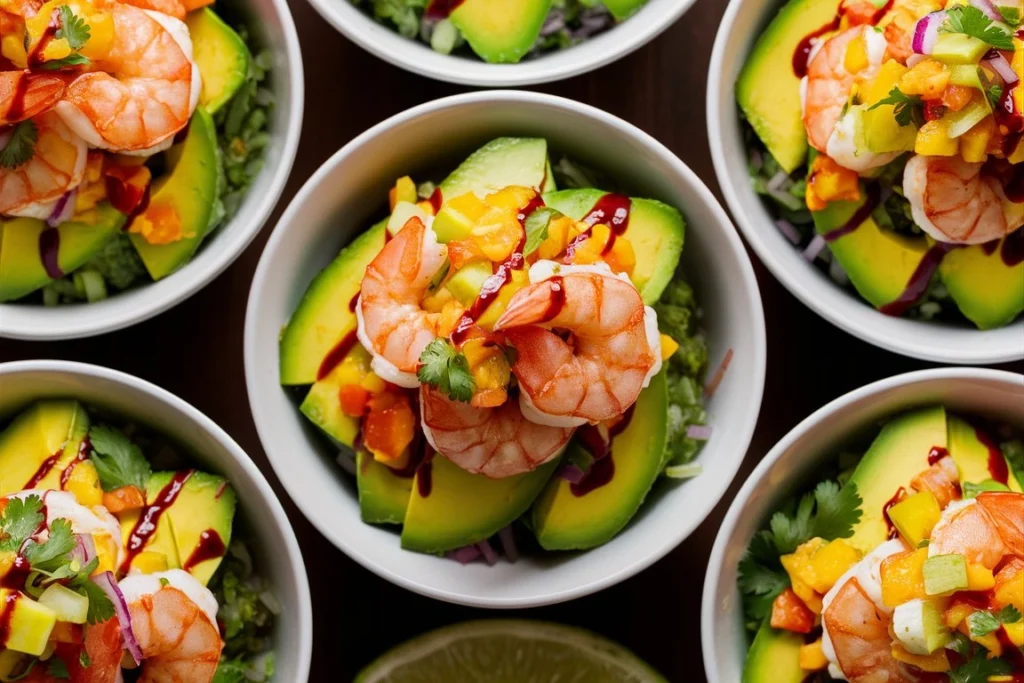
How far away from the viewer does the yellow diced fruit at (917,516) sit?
208 centimetres

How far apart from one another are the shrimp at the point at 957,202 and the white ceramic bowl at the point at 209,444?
1326 mm

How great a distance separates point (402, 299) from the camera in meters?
2.03

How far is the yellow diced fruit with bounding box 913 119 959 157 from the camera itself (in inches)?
80.4

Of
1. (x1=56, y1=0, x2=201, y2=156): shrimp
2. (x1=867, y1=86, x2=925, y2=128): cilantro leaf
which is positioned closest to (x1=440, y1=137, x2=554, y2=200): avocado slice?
(x1=56, y1=0, x2=201, y2=156): shrimp

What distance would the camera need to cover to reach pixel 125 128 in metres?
2.09

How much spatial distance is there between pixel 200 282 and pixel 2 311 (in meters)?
0.40

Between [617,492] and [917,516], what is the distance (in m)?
0.55

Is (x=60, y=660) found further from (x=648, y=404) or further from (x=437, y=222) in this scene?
(x=648, y=404)

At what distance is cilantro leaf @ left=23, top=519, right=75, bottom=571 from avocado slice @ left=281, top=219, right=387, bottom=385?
49cm

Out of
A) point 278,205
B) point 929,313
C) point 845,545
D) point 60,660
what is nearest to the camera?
point 60,660

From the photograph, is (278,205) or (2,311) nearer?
(2,311)

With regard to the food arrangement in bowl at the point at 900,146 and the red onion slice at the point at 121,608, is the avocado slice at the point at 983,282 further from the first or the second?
the red onion slice at the point at 121,608

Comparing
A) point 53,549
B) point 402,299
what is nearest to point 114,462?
point 53,549

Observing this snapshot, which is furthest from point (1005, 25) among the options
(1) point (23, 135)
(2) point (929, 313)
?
(1) point (23, 135)
